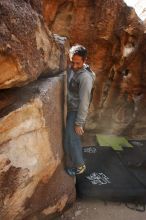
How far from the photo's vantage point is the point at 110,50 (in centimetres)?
791

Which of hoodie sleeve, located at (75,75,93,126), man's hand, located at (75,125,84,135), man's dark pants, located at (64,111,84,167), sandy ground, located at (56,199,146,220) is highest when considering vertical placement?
hoodie sleeve, located at (75,75,93,126)

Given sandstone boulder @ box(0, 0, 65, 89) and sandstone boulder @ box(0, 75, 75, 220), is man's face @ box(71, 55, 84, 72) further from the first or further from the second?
sandstone boulder @ box(0, 0, 65, 89)

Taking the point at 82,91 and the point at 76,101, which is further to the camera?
the point at 76,101

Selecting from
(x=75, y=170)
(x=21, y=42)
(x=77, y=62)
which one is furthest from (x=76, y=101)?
(x=21, y=42)

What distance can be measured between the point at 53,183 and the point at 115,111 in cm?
438

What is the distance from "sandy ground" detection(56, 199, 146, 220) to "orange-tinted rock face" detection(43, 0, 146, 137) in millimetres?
3433

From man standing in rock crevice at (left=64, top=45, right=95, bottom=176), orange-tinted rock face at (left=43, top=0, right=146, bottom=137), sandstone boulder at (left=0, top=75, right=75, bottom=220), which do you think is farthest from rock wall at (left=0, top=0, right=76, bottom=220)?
orange-tinted rock face at (left=43, top=0, right=146, bottom=137)

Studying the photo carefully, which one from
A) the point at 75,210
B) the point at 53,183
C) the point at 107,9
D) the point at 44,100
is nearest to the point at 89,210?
the point at 75,210

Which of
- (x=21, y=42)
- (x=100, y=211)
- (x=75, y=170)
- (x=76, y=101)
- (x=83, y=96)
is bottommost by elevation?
(x=100, y=211)

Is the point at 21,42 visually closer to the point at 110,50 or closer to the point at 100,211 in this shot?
the point at 100,211

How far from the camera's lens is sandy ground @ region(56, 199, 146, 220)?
16.1ft

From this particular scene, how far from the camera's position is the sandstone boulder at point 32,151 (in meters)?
3.74

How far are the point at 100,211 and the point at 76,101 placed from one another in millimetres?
1779

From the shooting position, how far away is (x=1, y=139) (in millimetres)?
3639
